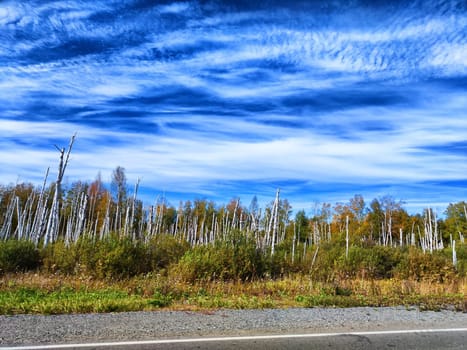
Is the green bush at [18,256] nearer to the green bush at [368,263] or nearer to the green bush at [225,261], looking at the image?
the green bush at [225,261]

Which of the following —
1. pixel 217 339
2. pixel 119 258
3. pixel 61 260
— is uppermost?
pixel 119 258

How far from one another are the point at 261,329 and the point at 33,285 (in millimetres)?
8558

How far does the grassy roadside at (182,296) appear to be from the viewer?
8.54 metres

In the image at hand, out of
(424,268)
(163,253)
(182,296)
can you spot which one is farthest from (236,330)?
(424,268)

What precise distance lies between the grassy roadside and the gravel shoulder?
70cm

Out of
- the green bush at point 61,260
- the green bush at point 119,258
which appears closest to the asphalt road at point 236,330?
the green bush at point 119,258

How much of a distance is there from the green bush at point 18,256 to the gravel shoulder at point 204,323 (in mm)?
8827

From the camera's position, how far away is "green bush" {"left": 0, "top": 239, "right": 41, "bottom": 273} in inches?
582

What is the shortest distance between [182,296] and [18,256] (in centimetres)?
910

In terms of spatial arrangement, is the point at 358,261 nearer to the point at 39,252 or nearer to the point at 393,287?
the point at 393,287

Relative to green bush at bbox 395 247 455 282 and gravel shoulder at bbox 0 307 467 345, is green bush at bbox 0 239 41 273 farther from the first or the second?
green bush at bbox 395 247 455 282

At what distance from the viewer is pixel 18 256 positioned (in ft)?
50.8

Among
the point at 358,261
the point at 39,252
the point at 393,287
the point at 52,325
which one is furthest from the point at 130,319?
the point at 358,261

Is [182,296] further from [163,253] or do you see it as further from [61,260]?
[163,253]
